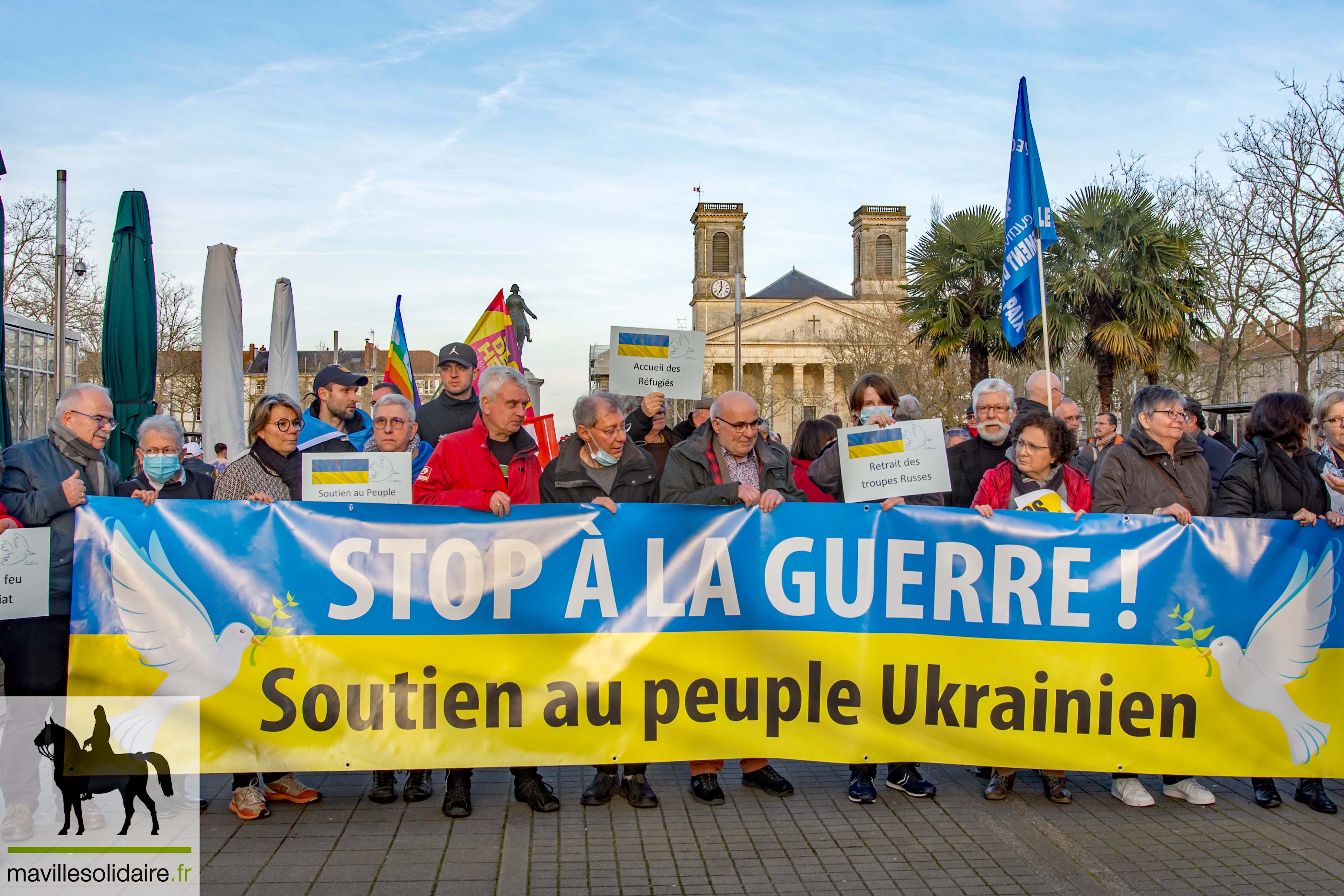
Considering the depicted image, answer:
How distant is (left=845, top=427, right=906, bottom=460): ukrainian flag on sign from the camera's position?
509cm

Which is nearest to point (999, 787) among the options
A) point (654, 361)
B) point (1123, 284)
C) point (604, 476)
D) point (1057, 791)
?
point (1057, 791)

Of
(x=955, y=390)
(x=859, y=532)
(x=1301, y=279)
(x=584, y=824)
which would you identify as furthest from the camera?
(x=955, y=390)

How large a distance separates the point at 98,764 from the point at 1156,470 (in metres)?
5.18

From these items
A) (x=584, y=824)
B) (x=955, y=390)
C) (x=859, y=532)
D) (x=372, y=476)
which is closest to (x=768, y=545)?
(x=859, y=532)

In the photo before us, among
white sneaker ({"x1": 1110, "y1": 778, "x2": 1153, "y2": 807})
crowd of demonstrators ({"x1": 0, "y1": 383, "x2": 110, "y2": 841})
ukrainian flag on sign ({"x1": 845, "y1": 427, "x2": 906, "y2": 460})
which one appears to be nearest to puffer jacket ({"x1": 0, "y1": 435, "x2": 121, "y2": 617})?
crowd of demonstrators ({"x1": 0, "y1": 383, "x2": 110, "y2": 841})

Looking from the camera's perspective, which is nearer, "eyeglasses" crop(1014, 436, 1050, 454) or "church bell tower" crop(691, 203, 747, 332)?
"eyeglasses" crop(1014, 436, 1050, 454)

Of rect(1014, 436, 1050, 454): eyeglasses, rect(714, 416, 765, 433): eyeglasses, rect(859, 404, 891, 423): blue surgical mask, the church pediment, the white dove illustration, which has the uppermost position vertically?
the church pediment

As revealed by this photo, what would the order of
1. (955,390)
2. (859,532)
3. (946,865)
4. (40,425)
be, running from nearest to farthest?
(946,865), (859,532), (40,425), (955,390)

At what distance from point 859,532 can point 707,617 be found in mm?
835

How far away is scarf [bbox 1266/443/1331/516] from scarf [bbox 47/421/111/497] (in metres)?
5.65

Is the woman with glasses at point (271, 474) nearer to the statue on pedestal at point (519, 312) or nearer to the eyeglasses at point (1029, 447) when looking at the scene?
the eyeglasses at point (1029, 447)

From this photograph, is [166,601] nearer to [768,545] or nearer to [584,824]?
[584,824]

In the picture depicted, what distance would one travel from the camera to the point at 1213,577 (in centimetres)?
513

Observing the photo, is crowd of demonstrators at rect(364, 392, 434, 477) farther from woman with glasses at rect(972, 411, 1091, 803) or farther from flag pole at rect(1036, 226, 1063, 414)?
flag pole at rect(1036, 226, 1063, 414)
